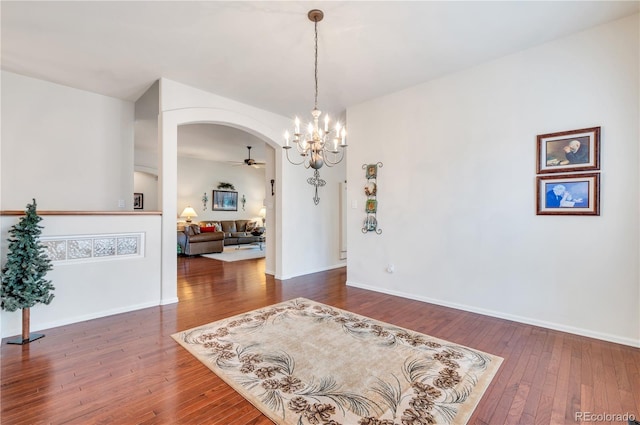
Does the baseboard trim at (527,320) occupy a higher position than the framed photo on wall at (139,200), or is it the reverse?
the framed photo on wall at (139,200)

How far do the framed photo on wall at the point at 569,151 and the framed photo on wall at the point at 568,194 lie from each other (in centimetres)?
8

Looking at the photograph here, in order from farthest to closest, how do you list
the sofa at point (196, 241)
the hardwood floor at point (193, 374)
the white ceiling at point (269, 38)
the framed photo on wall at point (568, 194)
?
1. the sofa at point (196, 241)
2. the framed photo on wall at point (568, 194)
3. the white ceiling at point (269, 38)
4. the hardwood floor at point (193, 374)

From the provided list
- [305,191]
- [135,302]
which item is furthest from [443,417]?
[305,191]

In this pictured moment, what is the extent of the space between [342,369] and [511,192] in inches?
100

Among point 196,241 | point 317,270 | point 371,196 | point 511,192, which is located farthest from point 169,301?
point 511,192

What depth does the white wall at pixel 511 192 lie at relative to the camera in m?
2.57

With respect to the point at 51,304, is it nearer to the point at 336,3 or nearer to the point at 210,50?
the point at 210,50

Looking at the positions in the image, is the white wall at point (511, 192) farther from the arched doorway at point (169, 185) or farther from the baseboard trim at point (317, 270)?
the arched doorway at point (169, 185)

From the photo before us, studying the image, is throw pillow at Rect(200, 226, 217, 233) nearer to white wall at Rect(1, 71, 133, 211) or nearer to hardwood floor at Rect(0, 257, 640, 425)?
white wall at Rect(1, 71, 133, 211)

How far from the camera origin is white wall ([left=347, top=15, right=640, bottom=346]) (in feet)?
8.43

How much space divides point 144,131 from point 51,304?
4.18m

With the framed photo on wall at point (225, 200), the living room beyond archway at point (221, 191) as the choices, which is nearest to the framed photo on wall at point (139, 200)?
the living room beyond archway at point (221, 191)

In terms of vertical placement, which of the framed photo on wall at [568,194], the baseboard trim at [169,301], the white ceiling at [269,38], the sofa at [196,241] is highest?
the white ceiling at [269,38]

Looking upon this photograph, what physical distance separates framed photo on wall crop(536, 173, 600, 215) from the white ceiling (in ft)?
4.54
